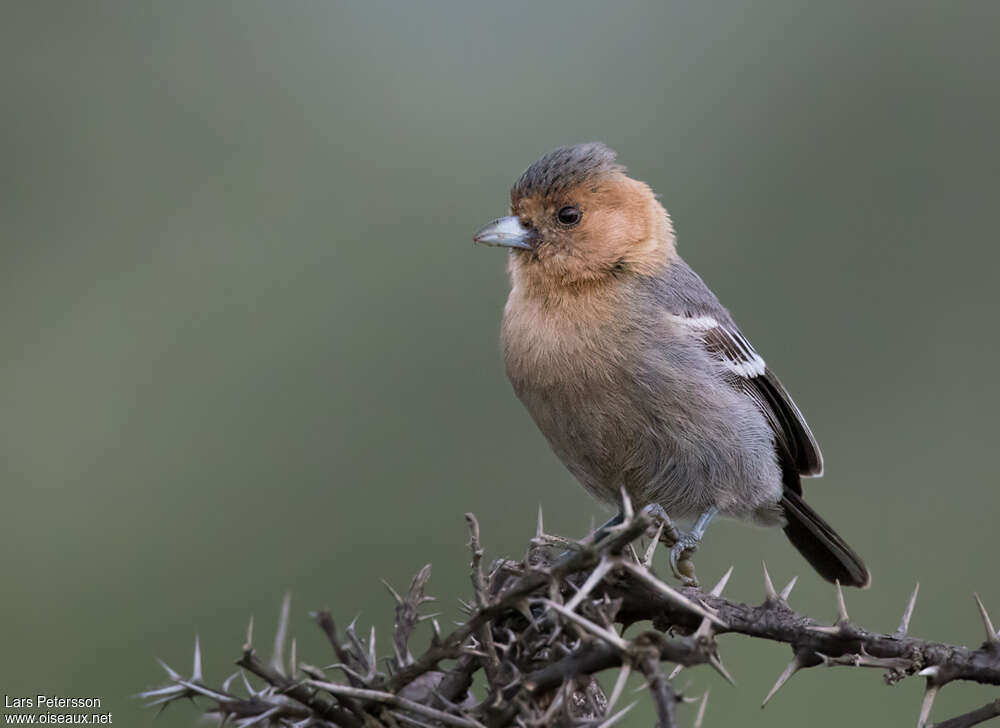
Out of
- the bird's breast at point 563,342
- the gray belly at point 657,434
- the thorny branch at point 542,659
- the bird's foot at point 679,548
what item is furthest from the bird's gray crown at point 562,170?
the thorny branch at point 542,659

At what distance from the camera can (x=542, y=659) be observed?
2453mm

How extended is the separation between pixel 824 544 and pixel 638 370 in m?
1.27

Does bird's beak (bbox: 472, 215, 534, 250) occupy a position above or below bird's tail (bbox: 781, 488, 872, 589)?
above

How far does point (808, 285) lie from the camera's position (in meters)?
6.77

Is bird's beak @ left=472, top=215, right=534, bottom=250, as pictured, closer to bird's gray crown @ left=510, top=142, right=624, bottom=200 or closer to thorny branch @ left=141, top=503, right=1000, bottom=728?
bird's gray crown @ left=510, top=142, right=624, bottom=200

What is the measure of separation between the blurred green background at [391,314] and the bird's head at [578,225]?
0.84m

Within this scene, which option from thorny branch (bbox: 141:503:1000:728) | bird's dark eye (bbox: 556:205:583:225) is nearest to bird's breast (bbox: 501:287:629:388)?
bird's dark eye (bbox: 556:205:583:225)

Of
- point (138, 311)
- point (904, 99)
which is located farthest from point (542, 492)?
point (904, 99)

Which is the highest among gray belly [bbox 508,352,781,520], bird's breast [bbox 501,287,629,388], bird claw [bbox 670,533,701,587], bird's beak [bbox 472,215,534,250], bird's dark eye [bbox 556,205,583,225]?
bird's dark eye [bbox 556,205,583,225]

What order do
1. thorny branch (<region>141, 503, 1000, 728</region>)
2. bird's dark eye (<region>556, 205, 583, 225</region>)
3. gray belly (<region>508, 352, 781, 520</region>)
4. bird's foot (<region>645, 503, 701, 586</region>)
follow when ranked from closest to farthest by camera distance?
1. thorny branch (<region>141, 503, 1000, 728</region>)
2. bird's foot (<region>645, 503, 701, 586</region>)
3. gray belly (<region>508, 352, 781, 520</region>)
4. bird's dark eye (<region>556, 205, 583, 225</region>)

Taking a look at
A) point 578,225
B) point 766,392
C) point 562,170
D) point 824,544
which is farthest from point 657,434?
point 562,170

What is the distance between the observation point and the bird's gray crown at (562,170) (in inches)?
198

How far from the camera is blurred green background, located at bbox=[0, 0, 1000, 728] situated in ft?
18.4

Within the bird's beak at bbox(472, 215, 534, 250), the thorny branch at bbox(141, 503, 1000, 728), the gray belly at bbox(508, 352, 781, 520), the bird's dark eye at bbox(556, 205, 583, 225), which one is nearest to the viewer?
the thorny branch at bbox(141, 503, 1000, 728)
